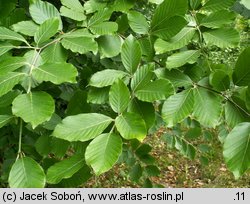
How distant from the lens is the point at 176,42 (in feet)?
3.67

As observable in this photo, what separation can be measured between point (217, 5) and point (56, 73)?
2.02ft

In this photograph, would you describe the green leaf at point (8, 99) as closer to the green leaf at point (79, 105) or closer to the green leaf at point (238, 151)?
the green leaf at point (79, 105)

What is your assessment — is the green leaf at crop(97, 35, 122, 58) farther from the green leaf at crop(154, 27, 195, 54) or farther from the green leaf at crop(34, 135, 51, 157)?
the green leaf at crop(34, 135, 51, 157)


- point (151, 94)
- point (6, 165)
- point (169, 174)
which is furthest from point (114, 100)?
point (169, 174)

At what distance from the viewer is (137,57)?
1.07 metres

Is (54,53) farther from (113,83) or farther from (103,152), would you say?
(103,152)

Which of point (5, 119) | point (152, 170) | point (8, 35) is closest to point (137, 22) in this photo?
point (8, 35)

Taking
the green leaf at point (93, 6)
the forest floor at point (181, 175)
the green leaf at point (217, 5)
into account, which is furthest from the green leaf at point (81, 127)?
the forest floor at point (181, 175)

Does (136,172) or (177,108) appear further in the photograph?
(136,172)

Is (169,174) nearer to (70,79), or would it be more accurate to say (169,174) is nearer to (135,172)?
(135,172)

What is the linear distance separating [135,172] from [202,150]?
2.85 feet

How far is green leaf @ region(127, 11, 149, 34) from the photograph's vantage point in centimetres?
118

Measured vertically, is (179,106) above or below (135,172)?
above

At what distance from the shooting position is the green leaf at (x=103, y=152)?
86cm
